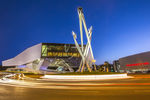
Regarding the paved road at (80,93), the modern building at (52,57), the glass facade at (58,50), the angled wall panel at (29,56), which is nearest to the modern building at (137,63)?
the modern building at (52,57)

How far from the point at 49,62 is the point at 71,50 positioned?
13.9 metres

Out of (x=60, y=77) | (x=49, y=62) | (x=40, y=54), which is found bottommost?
(x=60, y=77)

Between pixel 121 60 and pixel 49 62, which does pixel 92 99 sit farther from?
pixel 121 60

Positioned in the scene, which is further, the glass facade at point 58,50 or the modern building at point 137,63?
the glass facade at point 58,50

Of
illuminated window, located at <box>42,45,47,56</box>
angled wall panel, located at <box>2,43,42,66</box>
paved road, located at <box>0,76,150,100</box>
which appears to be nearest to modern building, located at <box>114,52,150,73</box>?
illuminated window, located at <box>42,45,47,56</box>

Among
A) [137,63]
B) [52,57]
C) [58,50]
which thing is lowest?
[137,63]

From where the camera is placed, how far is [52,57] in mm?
62562

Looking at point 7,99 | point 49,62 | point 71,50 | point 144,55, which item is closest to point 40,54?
point 49,62

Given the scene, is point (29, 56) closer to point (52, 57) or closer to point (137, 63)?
point (52, 57)

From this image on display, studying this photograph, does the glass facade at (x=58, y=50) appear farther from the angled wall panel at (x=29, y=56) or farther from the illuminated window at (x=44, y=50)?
the angled wall panel at (x=29, y=56)

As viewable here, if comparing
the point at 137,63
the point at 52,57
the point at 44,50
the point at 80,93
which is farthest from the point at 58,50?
the point at 80,93

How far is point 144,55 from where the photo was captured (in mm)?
54594

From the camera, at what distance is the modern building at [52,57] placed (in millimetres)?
61094

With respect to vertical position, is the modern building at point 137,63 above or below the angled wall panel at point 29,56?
below
